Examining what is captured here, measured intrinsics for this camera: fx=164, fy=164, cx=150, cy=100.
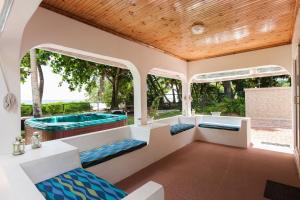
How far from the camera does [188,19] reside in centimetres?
275

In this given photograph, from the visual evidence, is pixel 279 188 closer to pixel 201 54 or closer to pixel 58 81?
pixel 201 54

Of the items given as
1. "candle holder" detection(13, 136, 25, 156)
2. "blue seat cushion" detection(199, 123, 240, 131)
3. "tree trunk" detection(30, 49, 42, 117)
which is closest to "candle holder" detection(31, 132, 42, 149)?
"candle holder" detection(13, 136, 25, 156)

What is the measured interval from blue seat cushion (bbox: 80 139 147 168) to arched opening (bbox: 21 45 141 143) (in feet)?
2.57

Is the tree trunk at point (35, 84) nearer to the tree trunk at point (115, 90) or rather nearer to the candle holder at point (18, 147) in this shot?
the candle holder at point (18, 147)

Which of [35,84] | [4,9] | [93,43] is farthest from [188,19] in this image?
[35,84]

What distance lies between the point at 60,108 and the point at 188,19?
8.72 metres

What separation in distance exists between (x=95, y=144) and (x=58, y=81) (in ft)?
19.8

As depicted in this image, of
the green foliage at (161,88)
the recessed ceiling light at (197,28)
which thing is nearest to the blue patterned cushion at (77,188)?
the recessed ceiling light at (197,28)

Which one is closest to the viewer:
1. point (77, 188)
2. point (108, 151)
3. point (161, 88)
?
point (77, 188)

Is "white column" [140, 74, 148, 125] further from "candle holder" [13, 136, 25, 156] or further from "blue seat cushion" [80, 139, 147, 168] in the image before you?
"candle holder" [13, 136, 25, 156]

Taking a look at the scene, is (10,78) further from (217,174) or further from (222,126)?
(222,126)

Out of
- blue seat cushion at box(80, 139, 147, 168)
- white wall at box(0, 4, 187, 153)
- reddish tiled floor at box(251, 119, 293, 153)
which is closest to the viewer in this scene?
white wall at box(0, 4, 187, 153)

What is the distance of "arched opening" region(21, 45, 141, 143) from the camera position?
3.83 metres

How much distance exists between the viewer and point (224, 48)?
14.4ft
